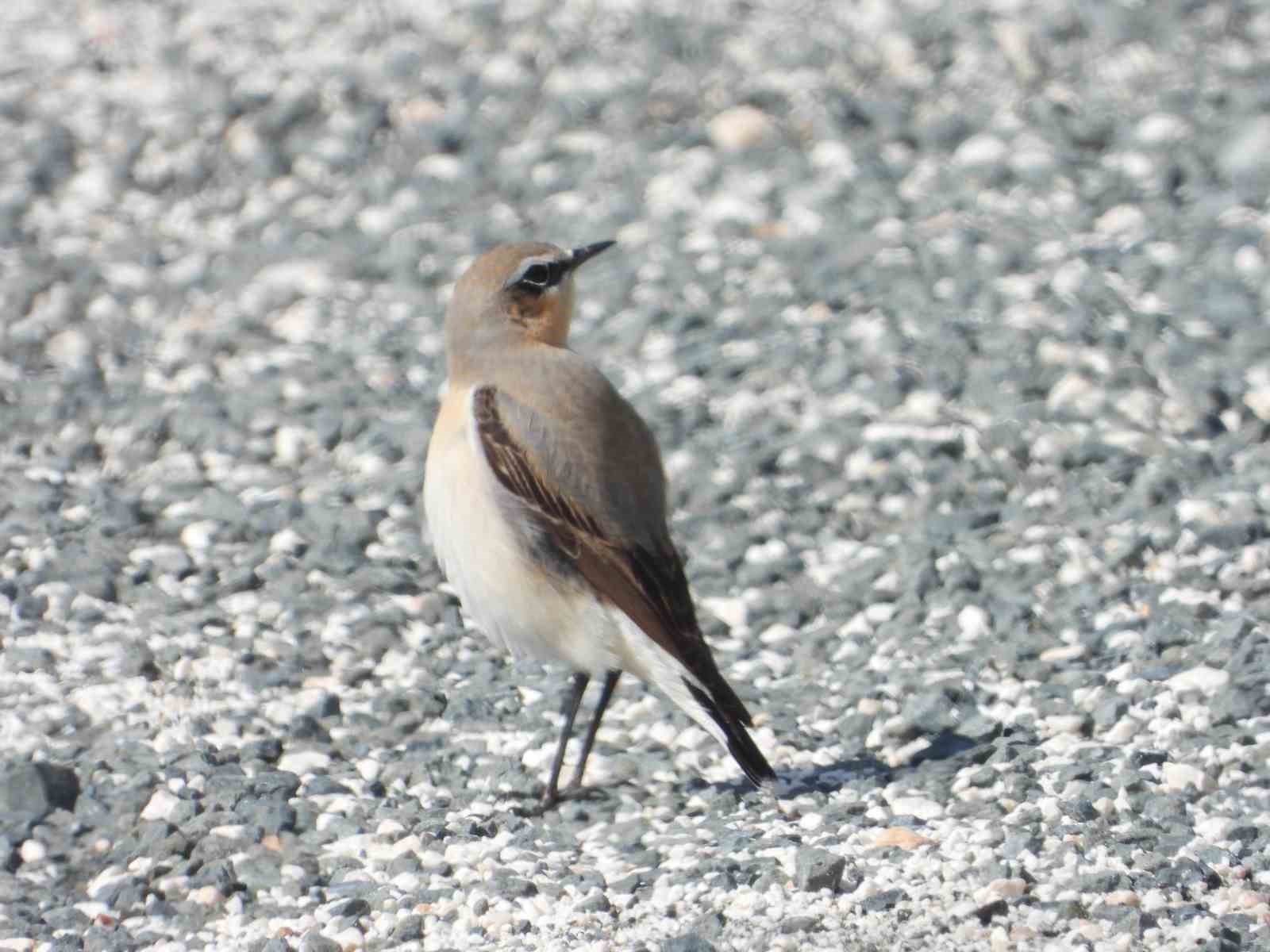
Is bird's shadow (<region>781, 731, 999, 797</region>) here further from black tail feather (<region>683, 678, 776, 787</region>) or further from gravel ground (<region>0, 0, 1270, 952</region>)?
black tail feather (<region>683, 678, 776, 787</region>)

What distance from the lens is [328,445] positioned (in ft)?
25.5

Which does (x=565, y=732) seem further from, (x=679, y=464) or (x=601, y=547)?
(x=679, y=464)

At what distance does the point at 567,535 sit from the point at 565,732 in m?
0.61

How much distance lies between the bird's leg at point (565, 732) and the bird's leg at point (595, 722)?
0.02 m

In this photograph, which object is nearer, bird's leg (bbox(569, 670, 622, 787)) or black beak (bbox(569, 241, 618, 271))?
bird's leg (bbox(569, 670, 622, 787))

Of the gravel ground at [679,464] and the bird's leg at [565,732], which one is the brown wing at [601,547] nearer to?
the bird's leg at [565,732]

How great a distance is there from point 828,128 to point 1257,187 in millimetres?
2103

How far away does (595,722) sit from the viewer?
225 inches

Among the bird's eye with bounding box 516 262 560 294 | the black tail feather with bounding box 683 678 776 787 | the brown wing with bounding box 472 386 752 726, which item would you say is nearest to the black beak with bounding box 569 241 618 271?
the bird's eye with bounding box 516 262 560 294

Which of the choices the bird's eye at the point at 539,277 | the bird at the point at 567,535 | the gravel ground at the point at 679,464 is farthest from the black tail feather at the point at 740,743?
the bird's eye at the point at 539,277

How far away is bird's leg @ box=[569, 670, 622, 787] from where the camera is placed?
5703 mm

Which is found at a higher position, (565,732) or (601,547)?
(601,547)

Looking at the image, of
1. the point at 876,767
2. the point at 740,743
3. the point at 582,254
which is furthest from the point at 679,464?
the point at 740,743

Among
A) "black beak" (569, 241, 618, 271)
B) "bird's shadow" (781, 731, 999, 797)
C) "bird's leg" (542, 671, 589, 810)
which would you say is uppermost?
"black beak" (569, 241, 618, 271)
